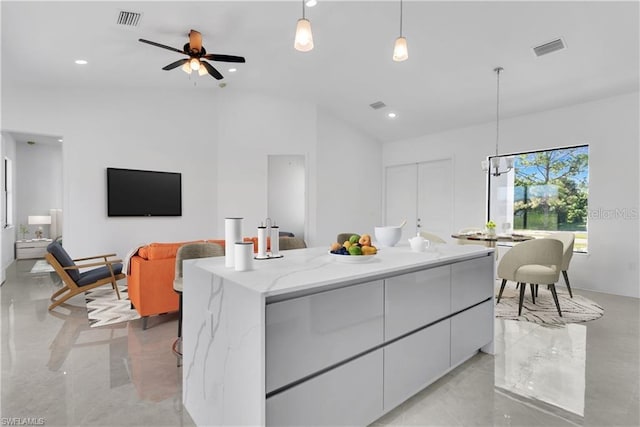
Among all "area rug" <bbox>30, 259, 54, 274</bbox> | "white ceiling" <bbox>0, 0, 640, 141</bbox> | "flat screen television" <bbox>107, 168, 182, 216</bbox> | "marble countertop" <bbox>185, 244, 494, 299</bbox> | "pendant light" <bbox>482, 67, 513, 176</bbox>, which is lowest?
"area rug" <bbox>30, 259, 54, 274</bbox>

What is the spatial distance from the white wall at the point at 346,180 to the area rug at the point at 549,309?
10.9 feet

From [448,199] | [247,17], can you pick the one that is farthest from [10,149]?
[448,199]

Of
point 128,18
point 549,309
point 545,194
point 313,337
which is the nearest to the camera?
point 313,337

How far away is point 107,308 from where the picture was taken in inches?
156

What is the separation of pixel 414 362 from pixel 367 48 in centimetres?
395

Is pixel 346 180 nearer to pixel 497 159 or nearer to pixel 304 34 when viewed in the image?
pixel 497 159

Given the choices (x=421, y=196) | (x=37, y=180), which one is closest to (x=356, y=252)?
(x=421, y=196)

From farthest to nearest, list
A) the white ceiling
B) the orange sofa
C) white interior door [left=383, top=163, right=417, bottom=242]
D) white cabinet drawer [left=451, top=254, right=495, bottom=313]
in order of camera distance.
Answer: white interior door [left=383, top=163, right=417, bottom=242], the white ceiling, the orange sofa, white cabinet drawer [left=451, top=254, right=495, bottom=313]

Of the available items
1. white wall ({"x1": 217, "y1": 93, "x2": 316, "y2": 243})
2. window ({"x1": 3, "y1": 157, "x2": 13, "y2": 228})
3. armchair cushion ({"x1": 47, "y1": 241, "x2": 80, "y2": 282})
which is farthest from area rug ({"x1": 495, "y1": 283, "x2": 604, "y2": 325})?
window ({"x1": 3, "y1": 157, "x2": 13, "y2": 228})

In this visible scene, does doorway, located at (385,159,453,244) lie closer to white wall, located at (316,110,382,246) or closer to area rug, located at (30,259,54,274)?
white wall, located at (316,110,382,246)

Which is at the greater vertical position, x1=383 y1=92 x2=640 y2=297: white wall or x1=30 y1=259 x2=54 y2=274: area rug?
x1=383 y1=92 x2=640 y2=297: white wall

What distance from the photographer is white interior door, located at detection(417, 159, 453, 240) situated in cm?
671

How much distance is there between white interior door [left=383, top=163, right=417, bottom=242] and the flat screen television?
14.8 feet

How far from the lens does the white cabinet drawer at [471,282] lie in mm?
2393
